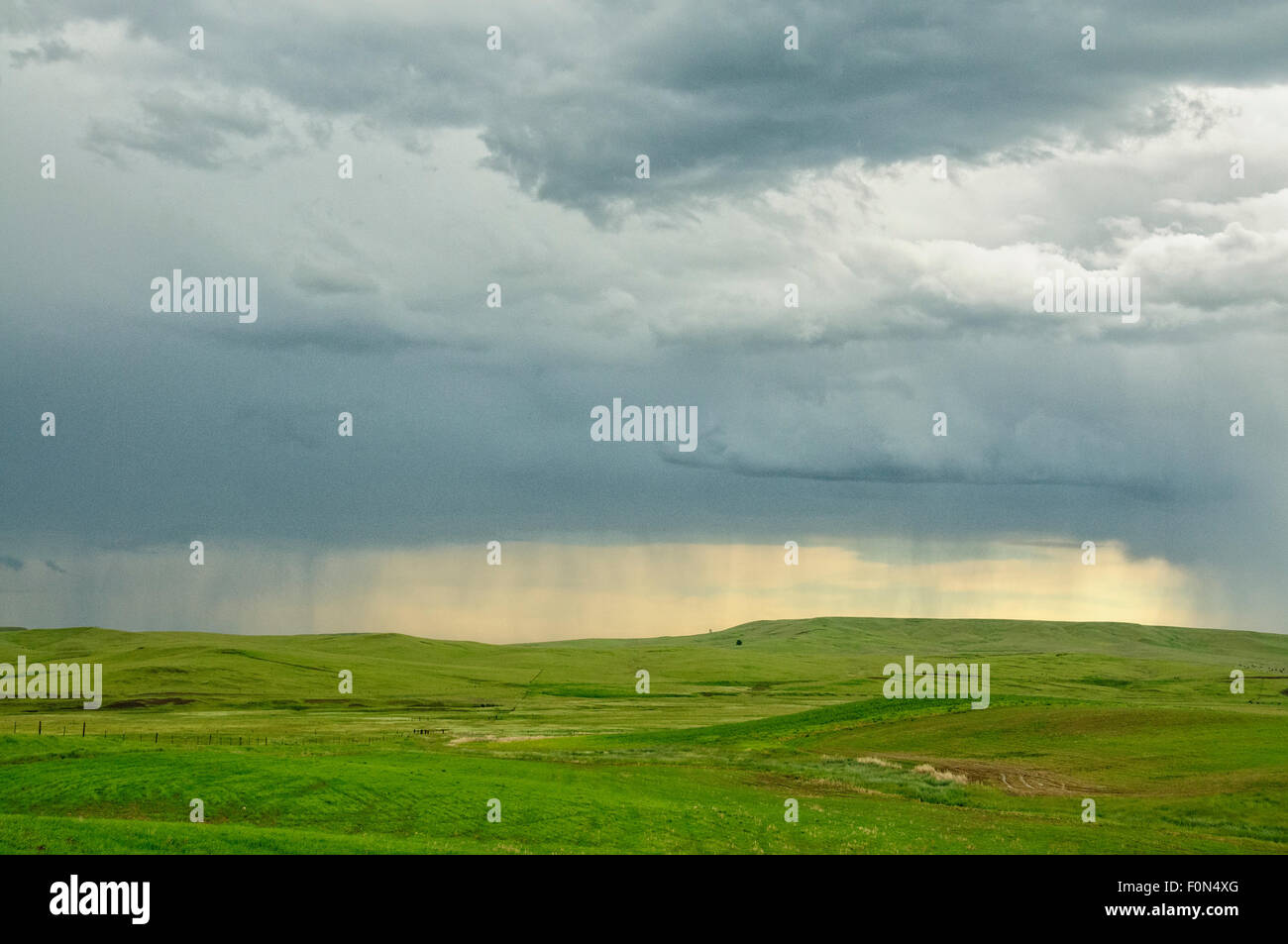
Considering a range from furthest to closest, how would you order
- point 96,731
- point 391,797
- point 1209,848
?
point 96,731 < point 391,797 < point 1209,848

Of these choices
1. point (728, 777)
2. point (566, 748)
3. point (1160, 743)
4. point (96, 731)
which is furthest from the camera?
point (96, 731)
